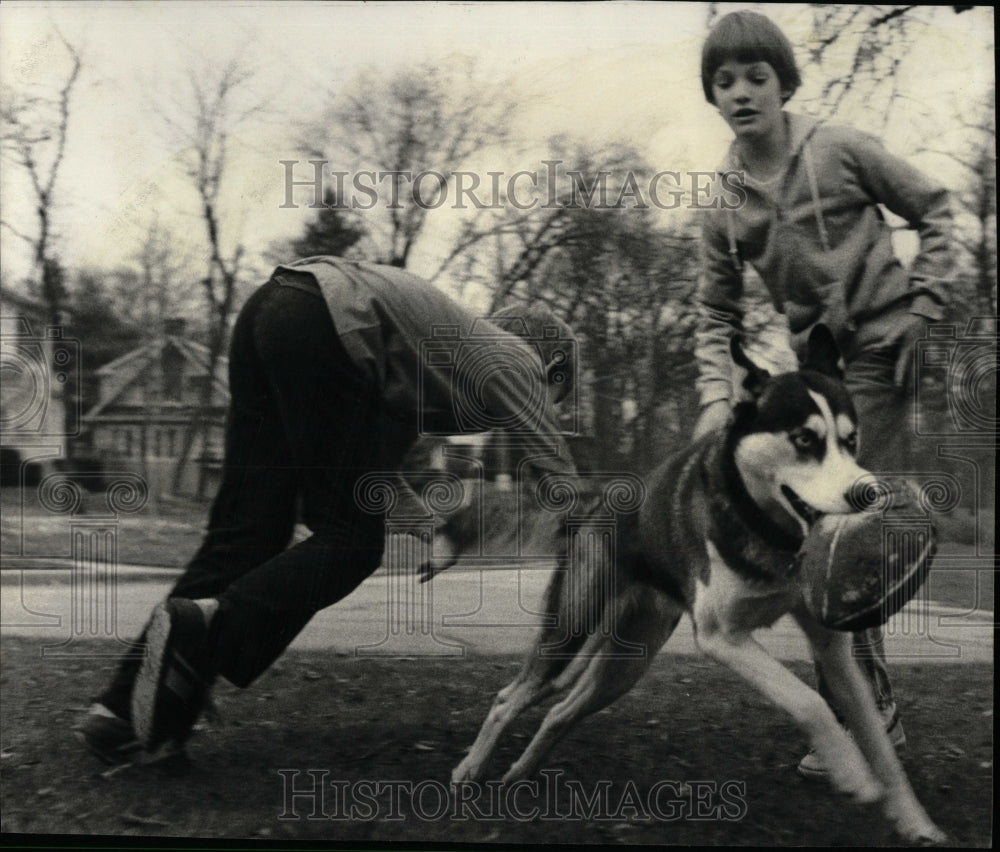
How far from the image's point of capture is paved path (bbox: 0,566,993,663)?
178 inches

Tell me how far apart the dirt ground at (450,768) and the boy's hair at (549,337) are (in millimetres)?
1103

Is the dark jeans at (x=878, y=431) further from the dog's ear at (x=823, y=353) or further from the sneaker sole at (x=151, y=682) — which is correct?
the sneaker sole at (x=151, y=682)

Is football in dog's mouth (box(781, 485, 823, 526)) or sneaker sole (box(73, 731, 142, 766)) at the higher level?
football in dog's mouth (box(781, 485, 823, 526))

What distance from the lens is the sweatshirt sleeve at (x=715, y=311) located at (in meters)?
4.54

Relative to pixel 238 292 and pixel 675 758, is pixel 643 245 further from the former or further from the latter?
pixel 675 758

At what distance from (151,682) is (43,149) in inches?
82.8

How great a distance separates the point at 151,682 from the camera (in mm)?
4590

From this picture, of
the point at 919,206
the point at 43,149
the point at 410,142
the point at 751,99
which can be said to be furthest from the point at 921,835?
the point at 43,149

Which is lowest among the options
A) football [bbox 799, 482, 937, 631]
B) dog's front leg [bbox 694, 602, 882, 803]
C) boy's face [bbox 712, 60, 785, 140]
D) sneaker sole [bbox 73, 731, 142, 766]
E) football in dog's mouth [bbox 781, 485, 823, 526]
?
sneaker sole [bbox 73, 731, 142, 766]

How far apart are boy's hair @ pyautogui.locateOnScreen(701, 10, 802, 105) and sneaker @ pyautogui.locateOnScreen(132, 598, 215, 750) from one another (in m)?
2.91

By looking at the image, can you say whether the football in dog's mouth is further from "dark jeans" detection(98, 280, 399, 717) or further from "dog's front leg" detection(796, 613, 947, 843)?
"dark jeans" detection(98, 280, 399, 717)

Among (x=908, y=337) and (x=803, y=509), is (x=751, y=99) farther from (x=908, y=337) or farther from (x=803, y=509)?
(x=803, y=509)

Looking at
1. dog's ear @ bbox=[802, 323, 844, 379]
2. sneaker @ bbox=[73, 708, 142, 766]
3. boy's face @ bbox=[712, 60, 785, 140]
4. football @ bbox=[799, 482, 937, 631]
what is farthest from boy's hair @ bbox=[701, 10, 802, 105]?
sneaker @ bbox=[73, 708, 142, 766]

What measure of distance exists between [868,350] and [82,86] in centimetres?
318
